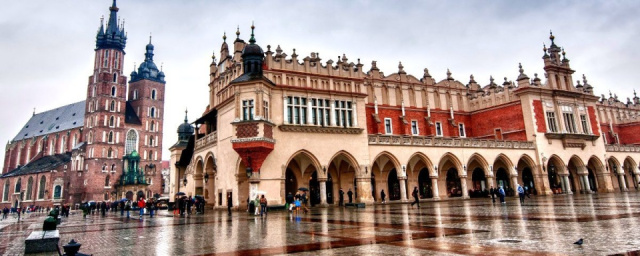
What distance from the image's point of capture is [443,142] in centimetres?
3775

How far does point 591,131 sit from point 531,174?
30.8 ft

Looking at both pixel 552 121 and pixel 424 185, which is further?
pixel 552 121

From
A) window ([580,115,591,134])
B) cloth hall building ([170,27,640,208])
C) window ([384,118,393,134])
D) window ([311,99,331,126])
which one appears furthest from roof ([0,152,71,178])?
window ([580,115,591,134])

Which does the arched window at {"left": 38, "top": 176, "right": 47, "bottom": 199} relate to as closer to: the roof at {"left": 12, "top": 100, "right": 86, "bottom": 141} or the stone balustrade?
the roof at {"left": 12, "top": 100, "right": 86, "bottom": 141}

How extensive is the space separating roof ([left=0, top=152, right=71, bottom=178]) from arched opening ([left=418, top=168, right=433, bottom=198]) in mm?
79269

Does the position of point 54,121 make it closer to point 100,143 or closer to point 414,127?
point 100,143

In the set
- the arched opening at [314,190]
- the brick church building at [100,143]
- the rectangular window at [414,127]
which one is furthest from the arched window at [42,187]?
the rectangular window at [414,127]

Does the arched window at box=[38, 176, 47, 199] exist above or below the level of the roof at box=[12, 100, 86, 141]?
below

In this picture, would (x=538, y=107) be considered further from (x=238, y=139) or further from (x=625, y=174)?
(x=238, y=139)

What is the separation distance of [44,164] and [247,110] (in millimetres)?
84492

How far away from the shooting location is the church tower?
87562 mm

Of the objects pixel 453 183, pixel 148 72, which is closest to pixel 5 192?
pixel 148 72

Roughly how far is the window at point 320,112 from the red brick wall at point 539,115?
23.7 meters

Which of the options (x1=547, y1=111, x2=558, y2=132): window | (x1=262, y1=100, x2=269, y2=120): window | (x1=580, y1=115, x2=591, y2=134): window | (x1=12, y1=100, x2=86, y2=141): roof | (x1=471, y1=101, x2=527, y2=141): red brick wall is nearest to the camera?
(x1=262, y1=100, x2=269, y2=120): window
